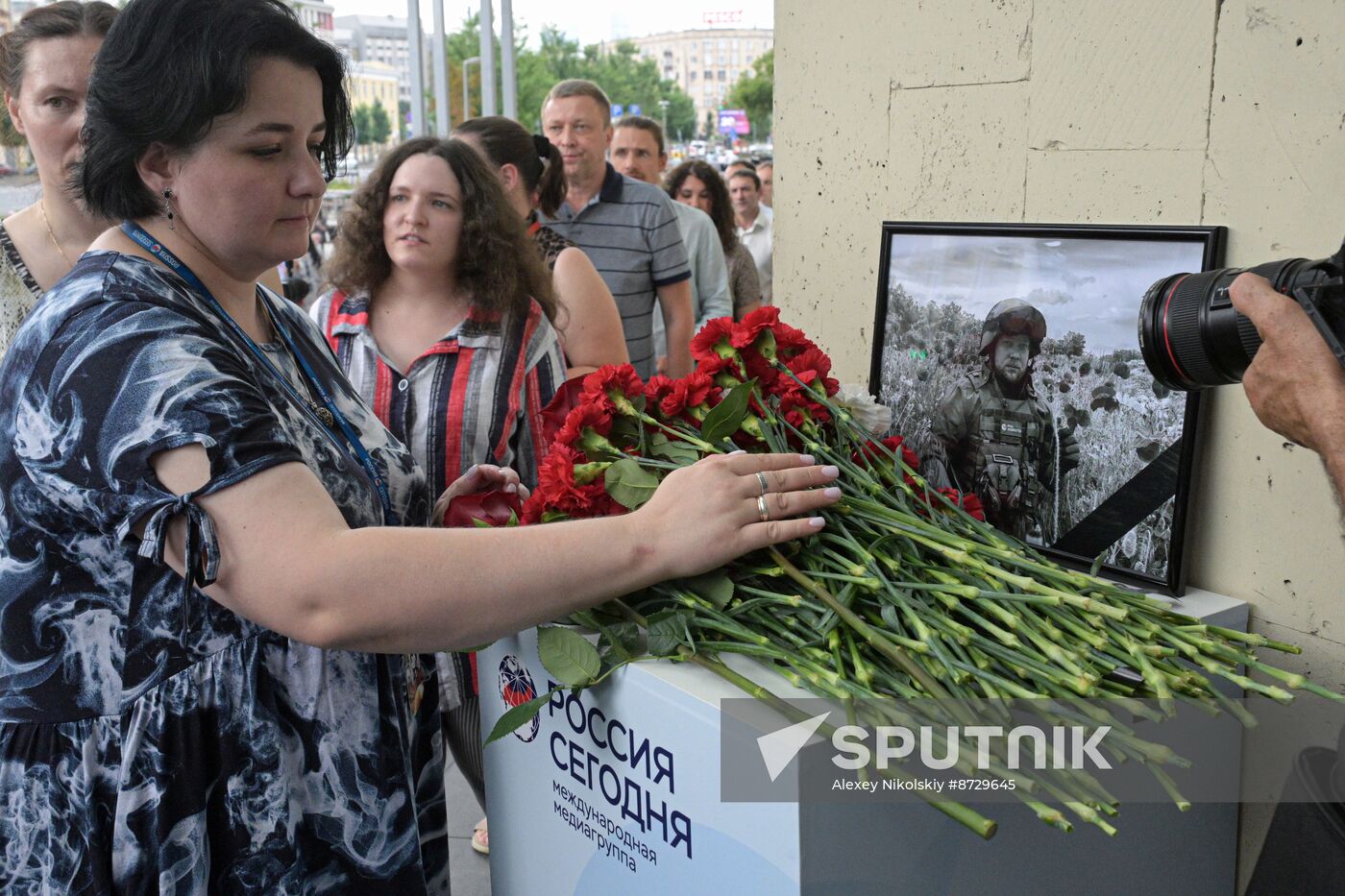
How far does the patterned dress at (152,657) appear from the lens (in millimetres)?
1060

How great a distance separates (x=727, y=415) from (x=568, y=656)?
1.15ft

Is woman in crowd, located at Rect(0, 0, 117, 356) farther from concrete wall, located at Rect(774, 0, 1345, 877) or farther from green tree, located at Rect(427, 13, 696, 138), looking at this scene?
green tree, located at Rect(427, 13, 696, 138)

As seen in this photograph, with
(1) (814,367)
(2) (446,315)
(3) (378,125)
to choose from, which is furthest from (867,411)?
(3) (378,125)

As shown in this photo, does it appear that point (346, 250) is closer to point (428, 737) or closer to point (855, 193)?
point (855, 193)

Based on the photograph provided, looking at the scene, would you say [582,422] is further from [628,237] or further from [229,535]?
[628,237]

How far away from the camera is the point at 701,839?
3.92 feet

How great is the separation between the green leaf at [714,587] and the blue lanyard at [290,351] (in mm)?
437

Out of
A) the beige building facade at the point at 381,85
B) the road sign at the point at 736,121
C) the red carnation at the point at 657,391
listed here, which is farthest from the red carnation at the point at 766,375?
the beige building facade at the point at 381,85

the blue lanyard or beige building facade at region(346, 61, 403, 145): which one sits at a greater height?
beige building facade at region(346, 61, 403, 145)

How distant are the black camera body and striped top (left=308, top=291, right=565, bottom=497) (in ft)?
4.30

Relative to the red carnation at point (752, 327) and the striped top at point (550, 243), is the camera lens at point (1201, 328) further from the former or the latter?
the striped top at point (550, 243)

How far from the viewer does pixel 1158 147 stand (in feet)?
5.61

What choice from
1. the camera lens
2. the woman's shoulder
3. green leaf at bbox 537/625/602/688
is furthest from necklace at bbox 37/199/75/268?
the camera lens

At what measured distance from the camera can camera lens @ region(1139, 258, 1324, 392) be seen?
4.12 feet
